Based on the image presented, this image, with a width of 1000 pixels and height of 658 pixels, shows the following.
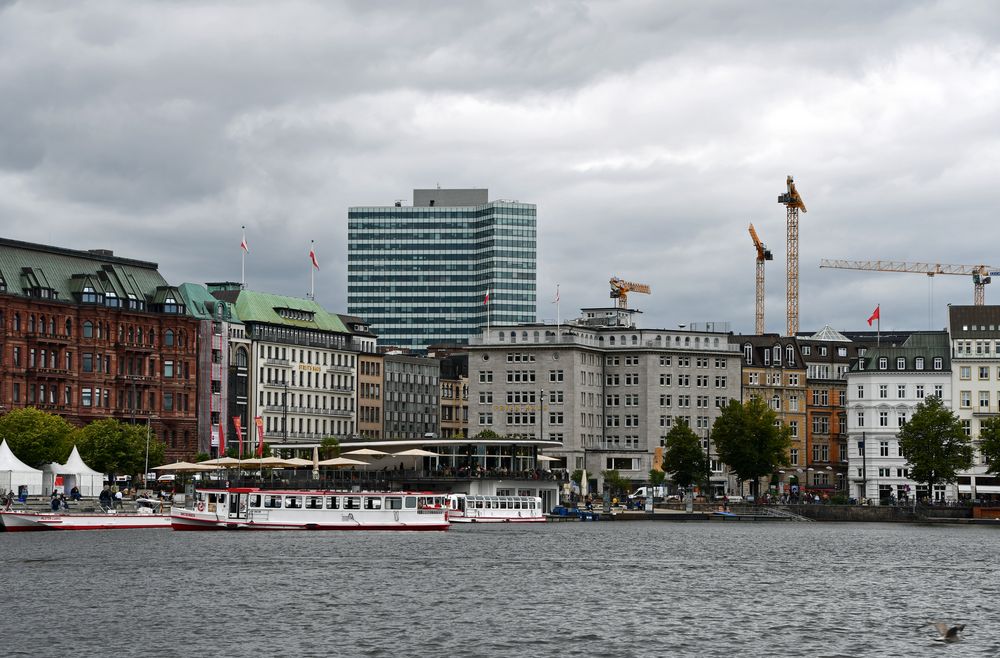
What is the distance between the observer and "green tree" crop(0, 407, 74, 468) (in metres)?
161

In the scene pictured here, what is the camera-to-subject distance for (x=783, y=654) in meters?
63.0

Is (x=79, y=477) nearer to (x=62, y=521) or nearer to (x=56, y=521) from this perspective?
(x=62, y=521)

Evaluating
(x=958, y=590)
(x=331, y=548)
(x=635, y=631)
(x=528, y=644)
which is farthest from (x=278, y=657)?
(x=331, y=548)

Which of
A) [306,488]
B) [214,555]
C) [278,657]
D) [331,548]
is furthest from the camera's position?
[306,488]

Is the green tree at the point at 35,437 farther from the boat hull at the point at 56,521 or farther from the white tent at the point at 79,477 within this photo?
the boat hull at the point at 56,521

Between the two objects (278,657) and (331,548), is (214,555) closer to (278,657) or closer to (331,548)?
(331,548)

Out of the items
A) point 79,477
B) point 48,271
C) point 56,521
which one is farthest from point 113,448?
point 56,521

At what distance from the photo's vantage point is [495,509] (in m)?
170

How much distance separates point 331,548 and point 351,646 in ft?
176

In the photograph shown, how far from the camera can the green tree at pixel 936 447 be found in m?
187

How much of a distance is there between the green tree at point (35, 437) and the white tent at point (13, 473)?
1400 centimetres

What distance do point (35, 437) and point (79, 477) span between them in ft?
38.1

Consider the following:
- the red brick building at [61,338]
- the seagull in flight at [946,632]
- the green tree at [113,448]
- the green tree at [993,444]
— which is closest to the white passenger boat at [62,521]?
the green tree at [113,448]

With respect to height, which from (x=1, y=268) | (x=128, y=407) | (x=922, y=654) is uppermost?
(x=1, y=268)
